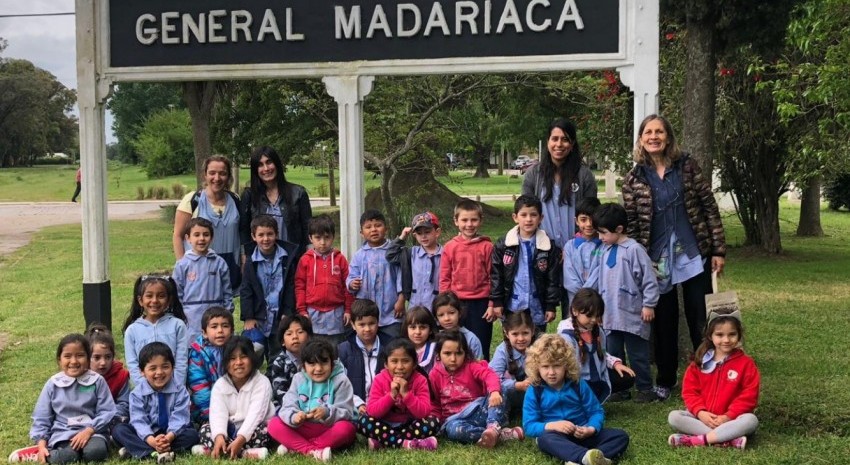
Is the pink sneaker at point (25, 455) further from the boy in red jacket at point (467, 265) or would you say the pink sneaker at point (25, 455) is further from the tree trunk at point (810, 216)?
the tree trunk at point (810, 216)

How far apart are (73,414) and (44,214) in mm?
24918

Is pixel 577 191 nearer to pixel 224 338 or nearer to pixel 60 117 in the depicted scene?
pixel 224 338

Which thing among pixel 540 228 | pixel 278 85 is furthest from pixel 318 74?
pixel 278 85

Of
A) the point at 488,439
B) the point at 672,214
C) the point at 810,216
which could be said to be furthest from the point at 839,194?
the point at 488,439

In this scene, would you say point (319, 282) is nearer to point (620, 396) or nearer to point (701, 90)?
point (620, 396)

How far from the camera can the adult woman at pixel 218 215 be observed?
20.7 ft

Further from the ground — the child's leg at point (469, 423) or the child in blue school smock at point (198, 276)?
the child in blue school smock at point (198, 276)

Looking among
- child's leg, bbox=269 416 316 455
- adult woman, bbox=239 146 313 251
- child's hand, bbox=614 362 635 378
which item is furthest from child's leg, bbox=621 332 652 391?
adult woman, bbox=239 146 313 251

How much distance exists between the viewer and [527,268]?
19.4ft

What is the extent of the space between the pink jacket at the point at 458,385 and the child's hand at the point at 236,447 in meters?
1.14

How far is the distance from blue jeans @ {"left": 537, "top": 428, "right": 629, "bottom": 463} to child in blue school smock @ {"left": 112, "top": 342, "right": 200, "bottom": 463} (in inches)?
77.9

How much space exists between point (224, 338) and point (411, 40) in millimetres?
2616

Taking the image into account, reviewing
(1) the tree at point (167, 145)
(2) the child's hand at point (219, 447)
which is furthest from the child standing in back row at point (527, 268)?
(1) the tree at point (167, 145)

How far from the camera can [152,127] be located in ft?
151
